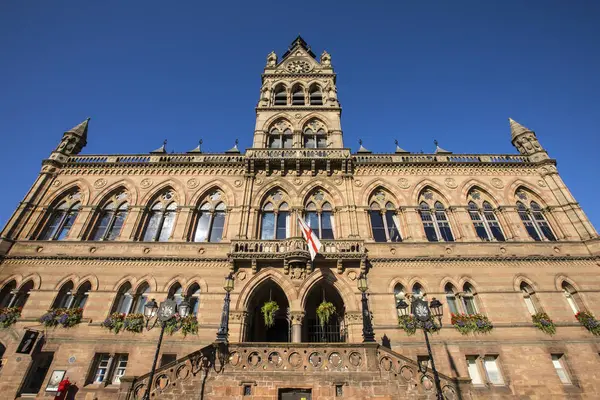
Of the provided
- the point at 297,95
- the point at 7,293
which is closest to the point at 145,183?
the point at 7,293

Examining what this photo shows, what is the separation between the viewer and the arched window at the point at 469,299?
15711 millimetres

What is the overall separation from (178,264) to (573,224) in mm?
24607

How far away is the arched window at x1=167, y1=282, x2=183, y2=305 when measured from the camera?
631 inches

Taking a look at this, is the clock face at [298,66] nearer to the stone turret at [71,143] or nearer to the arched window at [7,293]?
the stone turret at [71,143]

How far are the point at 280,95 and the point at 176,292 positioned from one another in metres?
18.9

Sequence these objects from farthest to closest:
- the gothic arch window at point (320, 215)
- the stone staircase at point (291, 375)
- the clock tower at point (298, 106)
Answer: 1. the clock tower at point (298, 106)
2. the gothic arch window at point (320, 215)
3. the stone staircase at point (291, 375)

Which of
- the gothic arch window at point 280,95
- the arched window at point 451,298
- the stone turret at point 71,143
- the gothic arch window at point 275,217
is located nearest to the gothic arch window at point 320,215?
the gothic arch window at point 275,217

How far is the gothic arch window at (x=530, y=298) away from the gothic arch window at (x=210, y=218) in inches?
702

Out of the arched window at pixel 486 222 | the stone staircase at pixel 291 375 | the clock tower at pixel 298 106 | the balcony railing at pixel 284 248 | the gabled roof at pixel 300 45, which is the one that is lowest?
the stone staircase at pixel 291 375

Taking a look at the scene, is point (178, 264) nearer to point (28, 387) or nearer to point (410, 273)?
point (28, 387)

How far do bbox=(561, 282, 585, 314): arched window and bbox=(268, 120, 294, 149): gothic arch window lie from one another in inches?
765

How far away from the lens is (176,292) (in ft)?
53.6

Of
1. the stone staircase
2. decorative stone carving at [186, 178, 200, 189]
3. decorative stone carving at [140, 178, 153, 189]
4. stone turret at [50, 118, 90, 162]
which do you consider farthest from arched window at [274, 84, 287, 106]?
the stone staircase

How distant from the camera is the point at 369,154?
73.7 feet
